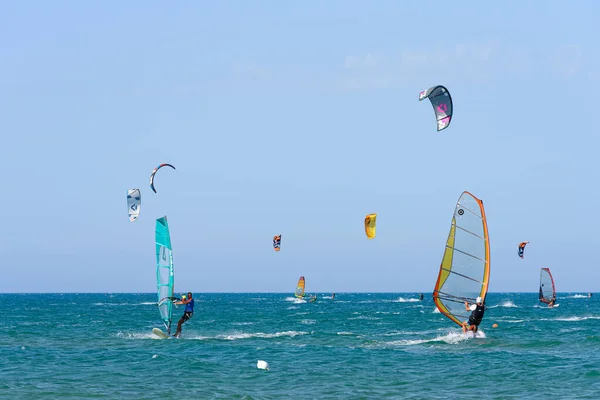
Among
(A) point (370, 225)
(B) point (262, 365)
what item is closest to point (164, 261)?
(B) point (262, 365)

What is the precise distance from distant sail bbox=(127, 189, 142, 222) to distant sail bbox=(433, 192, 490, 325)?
14185 millimetres

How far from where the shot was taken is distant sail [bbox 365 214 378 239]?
3528cm

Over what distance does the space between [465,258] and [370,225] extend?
1124cm

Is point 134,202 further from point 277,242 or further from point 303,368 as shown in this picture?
point 277,242

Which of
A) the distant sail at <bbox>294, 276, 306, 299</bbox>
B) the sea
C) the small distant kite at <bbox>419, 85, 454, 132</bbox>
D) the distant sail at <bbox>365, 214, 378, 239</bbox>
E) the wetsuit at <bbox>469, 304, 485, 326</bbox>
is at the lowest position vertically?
the sea

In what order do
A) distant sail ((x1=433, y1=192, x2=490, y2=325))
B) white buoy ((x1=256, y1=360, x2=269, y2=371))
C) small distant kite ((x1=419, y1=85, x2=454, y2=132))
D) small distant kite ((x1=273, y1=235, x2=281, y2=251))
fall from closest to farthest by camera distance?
white buoy ((x1=256, y1=360, x2=269, y2=371))
distant sail ((x1=433, y1=192, x2=490, y2=325))
small distant kite ((x1=419, y1=85, x2=454, y2=132))
small distant kite ((x1=273, y1=235, x2=281, y2=251))

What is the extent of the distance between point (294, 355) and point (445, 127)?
8412mm

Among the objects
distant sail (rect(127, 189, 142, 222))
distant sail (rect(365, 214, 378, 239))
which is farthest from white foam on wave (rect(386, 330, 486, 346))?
distant sail (rect(127, 189, 142, 222))

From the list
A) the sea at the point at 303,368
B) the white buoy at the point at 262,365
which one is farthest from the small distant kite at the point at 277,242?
the white buoy at the point at 262,365

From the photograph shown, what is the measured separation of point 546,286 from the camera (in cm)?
7362

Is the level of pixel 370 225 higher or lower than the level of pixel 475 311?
higher

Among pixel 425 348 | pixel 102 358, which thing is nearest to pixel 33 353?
pixel 102 358

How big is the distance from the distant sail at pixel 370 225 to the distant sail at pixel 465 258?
9.97m

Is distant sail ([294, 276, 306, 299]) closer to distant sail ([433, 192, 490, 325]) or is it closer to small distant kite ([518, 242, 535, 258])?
small distant kite ([518, 242, 535, 258])
